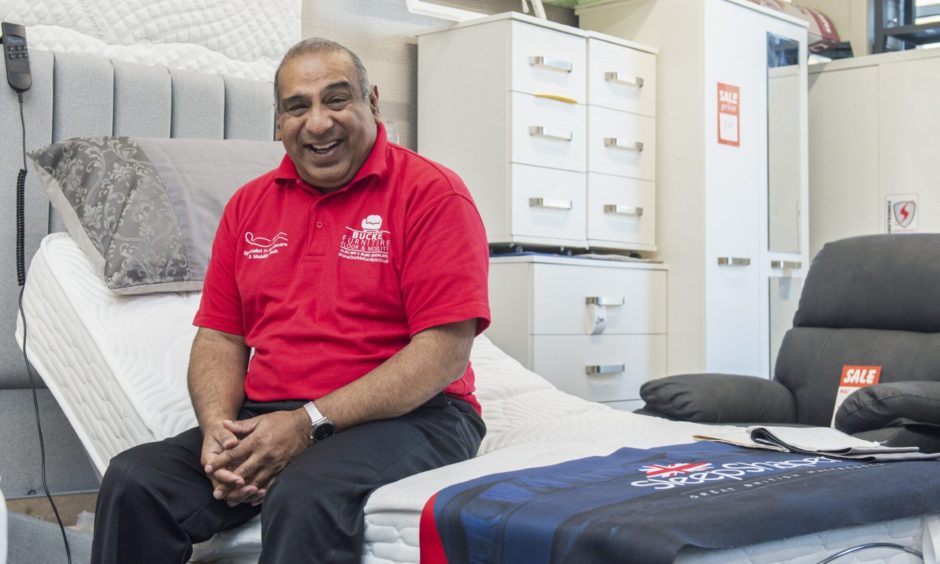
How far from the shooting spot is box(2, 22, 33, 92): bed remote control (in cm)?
225

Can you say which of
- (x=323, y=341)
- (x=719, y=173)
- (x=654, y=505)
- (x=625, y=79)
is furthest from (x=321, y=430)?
(x=719, y=173)

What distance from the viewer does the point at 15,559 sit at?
2074mm

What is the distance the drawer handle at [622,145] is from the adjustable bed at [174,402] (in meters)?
1.36

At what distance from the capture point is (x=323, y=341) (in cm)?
163

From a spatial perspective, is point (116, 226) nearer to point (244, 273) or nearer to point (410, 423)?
point (244, 273)

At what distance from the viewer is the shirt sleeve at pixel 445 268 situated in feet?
5.16

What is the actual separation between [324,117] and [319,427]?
479mm

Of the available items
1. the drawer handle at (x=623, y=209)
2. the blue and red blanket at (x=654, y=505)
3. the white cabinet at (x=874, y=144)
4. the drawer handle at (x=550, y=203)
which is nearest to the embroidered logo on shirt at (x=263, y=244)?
the blue and red blanket at (x=654, y=505)

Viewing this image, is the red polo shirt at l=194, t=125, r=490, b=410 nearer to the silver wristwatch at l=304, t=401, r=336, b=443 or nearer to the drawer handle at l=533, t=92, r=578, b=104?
the silver wristwatch at l=304, t=401, r=336, b=443

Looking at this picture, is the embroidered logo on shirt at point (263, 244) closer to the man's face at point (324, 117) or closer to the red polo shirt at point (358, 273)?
the red polo shirt at point (358, 273)

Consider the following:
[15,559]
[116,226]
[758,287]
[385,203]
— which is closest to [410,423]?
[385,203]

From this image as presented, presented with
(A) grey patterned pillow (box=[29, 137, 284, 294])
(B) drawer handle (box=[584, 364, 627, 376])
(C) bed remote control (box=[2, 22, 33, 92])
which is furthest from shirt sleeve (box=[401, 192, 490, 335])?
(B) drawer handle (box=[584, 364, 627, 376])

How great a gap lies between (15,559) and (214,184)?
0.81 meters

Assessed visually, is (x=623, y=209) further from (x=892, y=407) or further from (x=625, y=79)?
(x=892, y=407)
